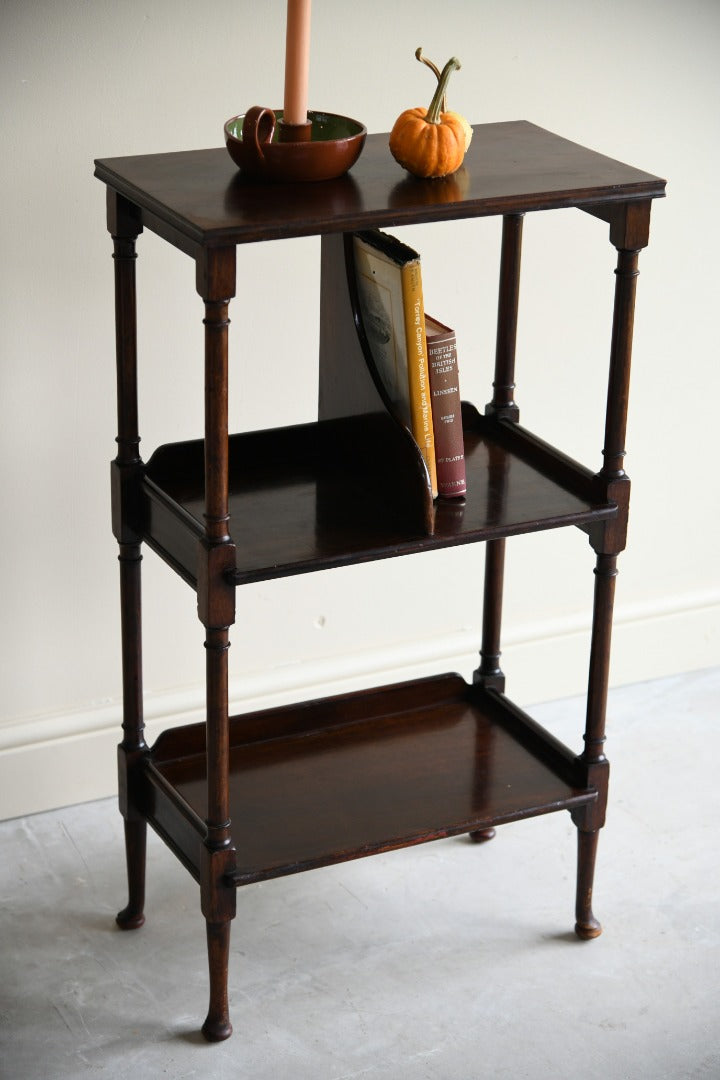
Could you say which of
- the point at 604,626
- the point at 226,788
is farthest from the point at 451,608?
the point at 226,788

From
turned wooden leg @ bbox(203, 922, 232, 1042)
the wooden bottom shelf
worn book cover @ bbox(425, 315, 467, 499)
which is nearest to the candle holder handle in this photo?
worn book cover @ bbox(425, 315, 467, 499)

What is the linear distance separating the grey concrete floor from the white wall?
322 millimetres

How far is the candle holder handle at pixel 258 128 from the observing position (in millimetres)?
1825

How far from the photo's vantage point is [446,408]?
206 centimetres

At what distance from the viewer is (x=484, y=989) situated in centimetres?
228

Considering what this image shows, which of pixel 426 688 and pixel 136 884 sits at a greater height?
pixel 426 688

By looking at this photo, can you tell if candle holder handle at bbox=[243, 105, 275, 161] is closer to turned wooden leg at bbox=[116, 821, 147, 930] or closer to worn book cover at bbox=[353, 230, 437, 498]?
worn book cover at bbox=[353, 230, 437, 498]

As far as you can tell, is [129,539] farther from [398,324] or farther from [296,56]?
[296,56]

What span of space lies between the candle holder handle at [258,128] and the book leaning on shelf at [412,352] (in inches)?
8.3

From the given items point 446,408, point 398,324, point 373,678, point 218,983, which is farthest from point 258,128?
point 373,678

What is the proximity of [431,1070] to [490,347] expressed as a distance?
1.26 meters

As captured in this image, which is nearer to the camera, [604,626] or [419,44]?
[604,626]

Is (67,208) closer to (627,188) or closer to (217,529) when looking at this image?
(217,529)

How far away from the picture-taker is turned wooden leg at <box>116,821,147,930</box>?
2344 mm
